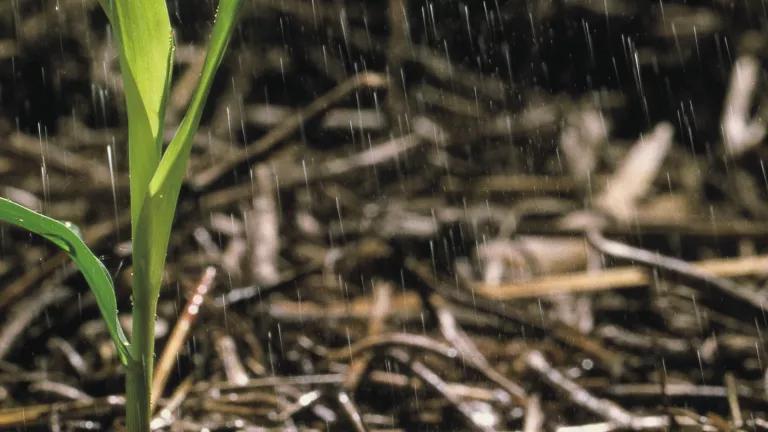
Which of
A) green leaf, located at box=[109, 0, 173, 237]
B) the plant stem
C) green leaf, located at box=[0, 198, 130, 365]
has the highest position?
green leaf, located at box=[109, 0, 173, 237]

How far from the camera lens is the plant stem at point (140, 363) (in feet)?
2.02

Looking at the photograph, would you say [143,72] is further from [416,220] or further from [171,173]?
[416,220]

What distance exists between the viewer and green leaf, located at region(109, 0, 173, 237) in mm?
563

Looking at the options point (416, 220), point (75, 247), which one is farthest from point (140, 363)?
point (416, 220)

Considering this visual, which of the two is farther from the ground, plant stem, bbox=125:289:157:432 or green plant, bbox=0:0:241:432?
green plant, bbox=0:0:241:432

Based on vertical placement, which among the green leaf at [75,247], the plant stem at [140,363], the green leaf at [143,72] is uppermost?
the green leaf at [143,72]

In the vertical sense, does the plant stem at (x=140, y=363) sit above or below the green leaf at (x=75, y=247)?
below

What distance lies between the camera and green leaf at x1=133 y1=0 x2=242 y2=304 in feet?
1.86

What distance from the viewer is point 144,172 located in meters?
0.60

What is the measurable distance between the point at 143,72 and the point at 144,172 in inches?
2.9

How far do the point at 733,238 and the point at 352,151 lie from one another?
78 cm

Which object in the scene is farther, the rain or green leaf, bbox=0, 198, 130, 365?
the rain

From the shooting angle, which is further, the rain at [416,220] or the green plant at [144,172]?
the rain at [416,220]

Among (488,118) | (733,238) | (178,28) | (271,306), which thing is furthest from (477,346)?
(178,28)
